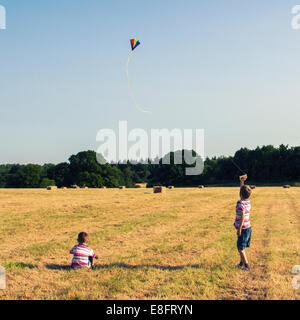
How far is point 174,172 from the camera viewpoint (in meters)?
104

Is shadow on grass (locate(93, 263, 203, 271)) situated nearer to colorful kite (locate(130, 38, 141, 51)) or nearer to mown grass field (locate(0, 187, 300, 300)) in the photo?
mown grass field (locate(0, 187, 300, 300))

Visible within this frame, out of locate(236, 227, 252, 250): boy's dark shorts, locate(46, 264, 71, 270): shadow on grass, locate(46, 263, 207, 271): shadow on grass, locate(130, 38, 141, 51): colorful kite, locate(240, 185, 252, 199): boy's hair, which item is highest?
locate(130, 38, 141, 51): colorful kite

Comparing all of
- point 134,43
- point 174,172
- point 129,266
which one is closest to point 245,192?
point 129,266

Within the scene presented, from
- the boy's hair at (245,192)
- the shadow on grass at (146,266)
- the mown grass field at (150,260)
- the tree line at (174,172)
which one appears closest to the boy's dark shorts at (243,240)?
the mown grass field at (150,260)

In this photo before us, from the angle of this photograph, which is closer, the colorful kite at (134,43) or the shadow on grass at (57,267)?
the shadow on grass at (57,267)

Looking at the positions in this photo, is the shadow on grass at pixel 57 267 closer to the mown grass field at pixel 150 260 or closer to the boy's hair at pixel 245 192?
the mown grass field at pixel 150 260

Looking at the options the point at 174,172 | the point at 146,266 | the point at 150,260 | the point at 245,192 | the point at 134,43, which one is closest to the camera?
the point at 146,266

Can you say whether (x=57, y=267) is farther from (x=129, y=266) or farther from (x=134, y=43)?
(x=134, y=43)

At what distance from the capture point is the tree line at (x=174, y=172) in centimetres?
8719

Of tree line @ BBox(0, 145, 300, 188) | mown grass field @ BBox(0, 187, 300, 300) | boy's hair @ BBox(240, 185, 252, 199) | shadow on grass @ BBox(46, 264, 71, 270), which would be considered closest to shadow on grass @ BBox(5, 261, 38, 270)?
mown grass field @ BBox(0, 187, 300, 300)

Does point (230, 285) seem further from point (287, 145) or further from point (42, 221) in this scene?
point (287, 145)

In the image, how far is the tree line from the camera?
8719cm
